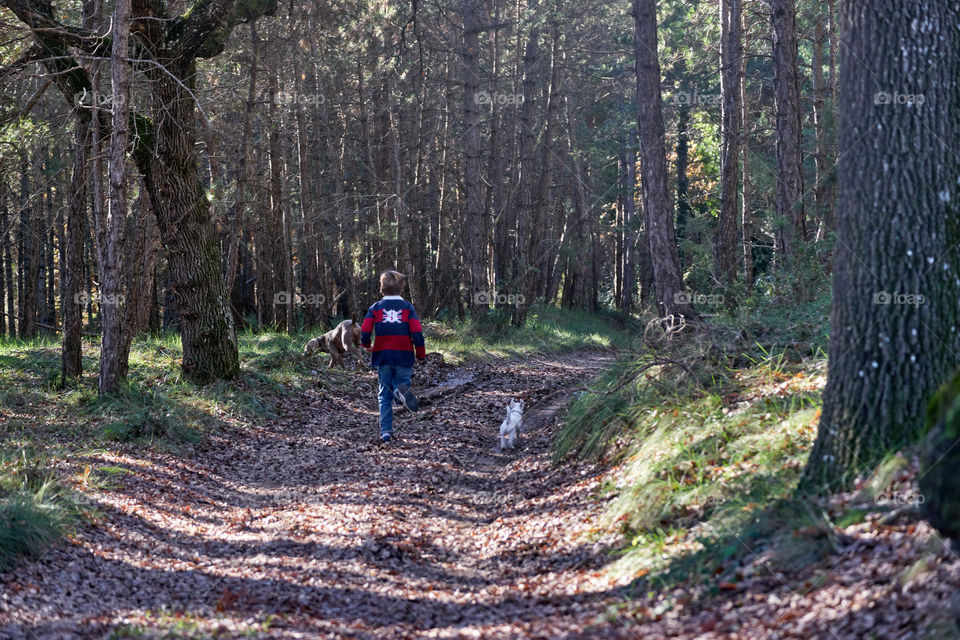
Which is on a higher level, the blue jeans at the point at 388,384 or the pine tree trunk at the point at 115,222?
the pine tree trunk at the point at 115,222

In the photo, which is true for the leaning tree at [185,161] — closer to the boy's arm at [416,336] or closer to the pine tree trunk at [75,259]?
the pine tree trunk at [75,259]

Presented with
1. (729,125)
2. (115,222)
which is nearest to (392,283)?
(115,222)

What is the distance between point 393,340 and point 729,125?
12.7m

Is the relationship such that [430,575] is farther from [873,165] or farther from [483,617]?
[873,165]

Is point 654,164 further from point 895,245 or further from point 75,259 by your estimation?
point 75,259

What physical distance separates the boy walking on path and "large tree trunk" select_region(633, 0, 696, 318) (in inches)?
207

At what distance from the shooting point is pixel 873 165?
506 centimetres

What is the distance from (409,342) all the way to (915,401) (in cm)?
679

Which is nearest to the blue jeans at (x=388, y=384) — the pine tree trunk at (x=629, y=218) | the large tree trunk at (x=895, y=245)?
the large tree trunk at (x=895, y=245)

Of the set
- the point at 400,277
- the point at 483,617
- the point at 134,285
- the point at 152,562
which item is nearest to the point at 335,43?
the point at 134,285

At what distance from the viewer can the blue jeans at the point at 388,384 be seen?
414 inches

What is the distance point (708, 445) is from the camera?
6.62 m

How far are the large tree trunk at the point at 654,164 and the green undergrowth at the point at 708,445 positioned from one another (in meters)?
4.12

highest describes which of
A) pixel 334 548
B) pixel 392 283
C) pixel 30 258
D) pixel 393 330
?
pixel 30 258
